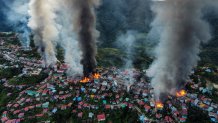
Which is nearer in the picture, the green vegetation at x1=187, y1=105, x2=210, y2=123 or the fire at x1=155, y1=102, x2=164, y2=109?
the green vegetation at x1=187, y1=105, x2=210, y2=123

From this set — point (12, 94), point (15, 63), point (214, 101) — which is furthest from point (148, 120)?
point (15, 63)

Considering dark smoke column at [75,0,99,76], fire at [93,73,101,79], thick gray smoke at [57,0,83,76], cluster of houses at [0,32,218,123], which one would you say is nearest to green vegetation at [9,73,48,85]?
cluster of houses at [0,32,218,123]

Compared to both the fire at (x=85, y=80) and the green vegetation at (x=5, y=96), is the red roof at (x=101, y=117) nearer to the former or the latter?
the fire at (x=85, y=80)

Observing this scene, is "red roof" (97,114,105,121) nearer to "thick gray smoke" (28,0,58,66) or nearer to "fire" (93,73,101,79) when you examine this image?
"fire" (93,73,101,79)

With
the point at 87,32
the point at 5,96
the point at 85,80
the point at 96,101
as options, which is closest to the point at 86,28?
the point at 87,32

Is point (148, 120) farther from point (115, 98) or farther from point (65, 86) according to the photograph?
point (65, 86)

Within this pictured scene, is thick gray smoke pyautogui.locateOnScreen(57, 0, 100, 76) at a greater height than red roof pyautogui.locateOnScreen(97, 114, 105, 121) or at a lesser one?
greater
